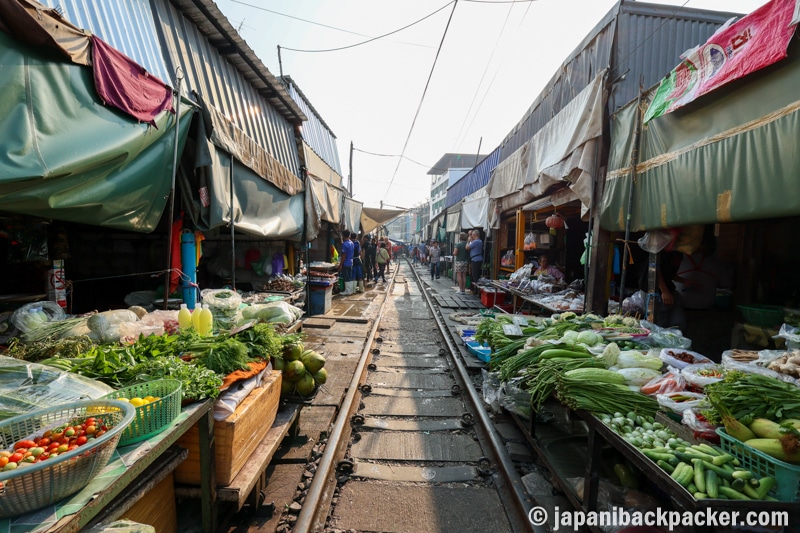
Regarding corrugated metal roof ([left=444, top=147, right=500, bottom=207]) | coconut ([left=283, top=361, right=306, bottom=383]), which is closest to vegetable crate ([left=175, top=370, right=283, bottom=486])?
coconut ([left=283, top=361, right=306, bottom=383])

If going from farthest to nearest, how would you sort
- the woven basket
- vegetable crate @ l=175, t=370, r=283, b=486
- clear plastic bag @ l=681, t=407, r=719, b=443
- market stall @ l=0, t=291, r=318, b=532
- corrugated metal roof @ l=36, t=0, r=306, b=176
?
corrugated metal roof @ l=36, t=0, r=306, b=176 < vegetable crate @ l=175, t=370, r=283, b=486 < clear plastic bag @ l=681, t=407, r=719, b=443 < market stall @ l=0, t=291, r=318, b=532 < the woven basket

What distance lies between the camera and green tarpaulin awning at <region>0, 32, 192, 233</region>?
8.11 feet

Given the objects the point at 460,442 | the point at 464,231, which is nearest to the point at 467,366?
the point at 460,442

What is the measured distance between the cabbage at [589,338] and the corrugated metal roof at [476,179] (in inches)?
408

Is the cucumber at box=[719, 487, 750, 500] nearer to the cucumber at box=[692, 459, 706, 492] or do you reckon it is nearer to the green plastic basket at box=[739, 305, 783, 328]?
the cucumber at box=[692, 459, 706, 492]

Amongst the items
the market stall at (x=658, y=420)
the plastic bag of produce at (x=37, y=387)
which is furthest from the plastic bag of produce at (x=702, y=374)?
the plastic bag of produce at (x=37, y=387)

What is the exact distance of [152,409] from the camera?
6.25 feet

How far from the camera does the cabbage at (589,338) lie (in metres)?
4.20

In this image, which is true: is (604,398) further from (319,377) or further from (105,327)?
(105,327)

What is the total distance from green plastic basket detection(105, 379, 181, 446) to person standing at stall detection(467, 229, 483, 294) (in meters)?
12.7

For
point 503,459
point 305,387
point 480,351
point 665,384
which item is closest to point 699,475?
point 665,384

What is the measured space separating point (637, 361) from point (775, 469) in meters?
1.63

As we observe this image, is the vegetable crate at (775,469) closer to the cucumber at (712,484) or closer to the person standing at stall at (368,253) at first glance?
the cucumber at (712,484)

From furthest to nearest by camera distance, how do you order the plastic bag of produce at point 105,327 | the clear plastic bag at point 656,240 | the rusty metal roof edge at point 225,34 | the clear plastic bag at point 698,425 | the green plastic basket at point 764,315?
1. the rusty metal roof edge at point 225,34
2. the clear plastic bag at point 656,240
3. the green plastic basket at point 764,315
4. the plastic bag of produce at point 105,327
5. the clear plastic bag at point 698,425
